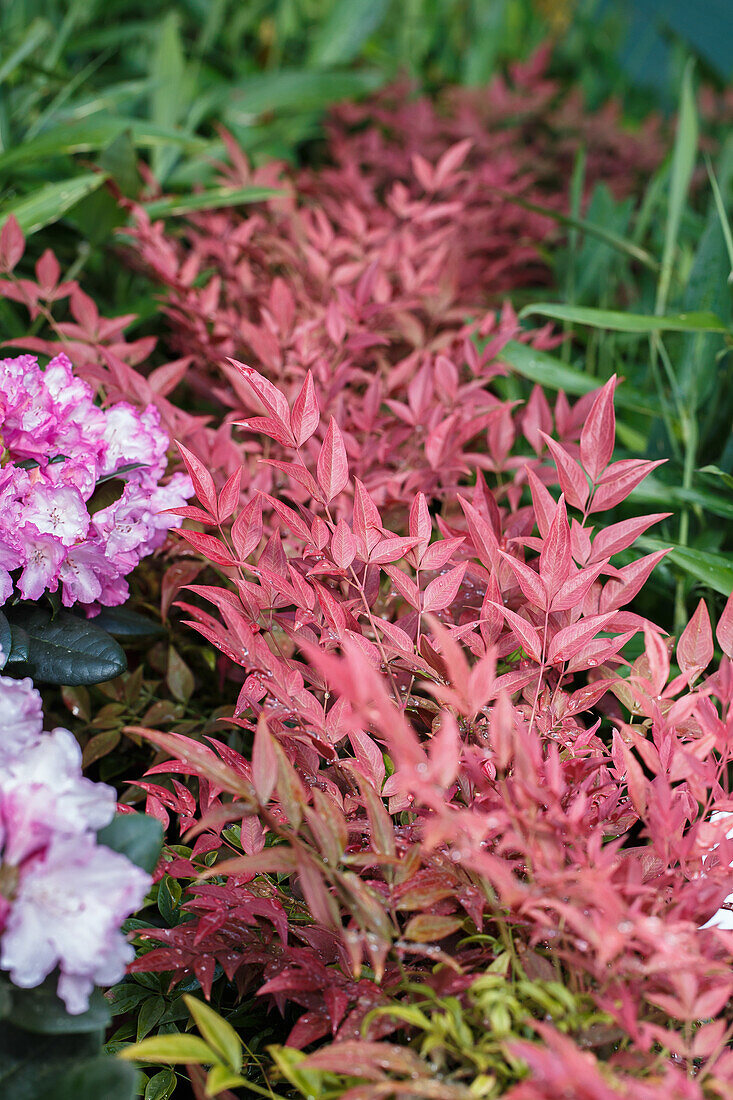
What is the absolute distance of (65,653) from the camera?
659 mm

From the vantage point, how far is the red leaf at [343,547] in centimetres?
56

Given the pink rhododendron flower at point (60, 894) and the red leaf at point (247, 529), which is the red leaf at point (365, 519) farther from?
the pink rhododendron flower at point (60, 894)

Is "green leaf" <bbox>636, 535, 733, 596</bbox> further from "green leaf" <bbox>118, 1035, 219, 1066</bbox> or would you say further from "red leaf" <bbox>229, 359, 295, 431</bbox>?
"green leaf" <bbox>118, 1035, 219, 1066</bbox>

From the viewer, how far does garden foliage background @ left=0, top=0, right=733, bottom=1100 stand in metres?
0.41

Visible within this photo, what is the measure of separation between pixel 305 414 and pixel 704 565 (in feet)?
1.40

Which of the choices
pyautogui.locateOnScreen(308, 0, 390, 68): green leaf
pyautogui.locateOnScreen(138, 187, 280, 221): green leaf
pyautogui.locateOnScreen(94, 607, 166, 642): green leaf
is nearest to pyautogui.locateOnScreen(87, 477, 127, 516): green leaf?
pyautogui.locateOnScreen(94, 607, 166, 642): green leaf

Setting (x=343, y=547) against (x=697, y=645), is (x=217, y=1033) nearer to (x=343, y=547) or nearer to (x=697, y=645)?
(x=343, y=547)

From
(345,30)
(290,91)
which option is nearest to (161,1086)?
(290,91)

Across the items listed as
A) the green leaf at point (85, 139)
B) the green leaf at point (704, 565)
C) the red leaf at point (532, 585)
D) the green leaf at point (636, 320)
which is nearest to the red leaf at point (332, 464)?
the red leaf at point (532, 585)

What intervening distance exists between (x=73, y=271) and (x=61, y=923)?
106 centimetres

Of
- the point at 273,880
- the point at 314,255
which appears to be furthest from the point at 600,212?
the point at 273,880

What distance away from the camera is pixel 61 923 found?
395 millimetres

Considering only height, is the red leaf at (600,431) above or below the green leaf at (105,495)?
above

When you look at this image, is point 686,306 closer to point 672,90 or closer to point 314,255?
point 314,255
